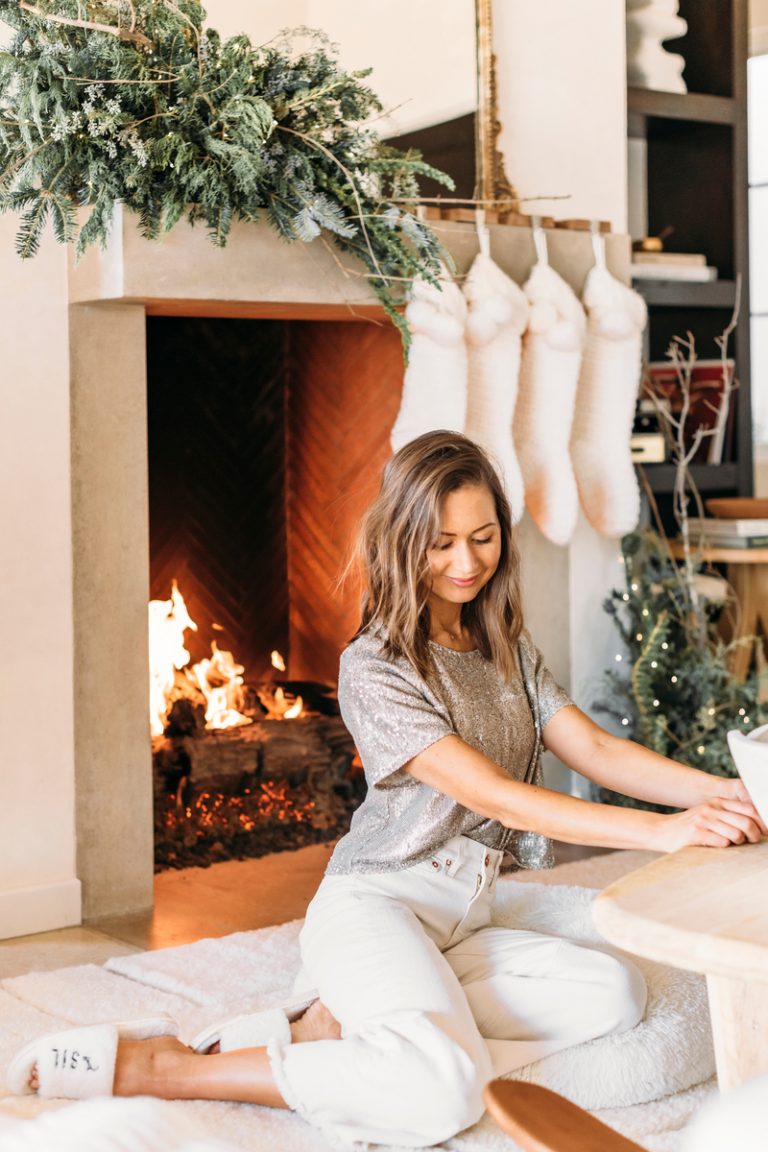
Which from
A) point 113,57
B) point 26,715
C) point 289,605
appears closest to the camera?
point 113,57

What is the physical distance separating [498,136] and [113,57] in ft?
4.16

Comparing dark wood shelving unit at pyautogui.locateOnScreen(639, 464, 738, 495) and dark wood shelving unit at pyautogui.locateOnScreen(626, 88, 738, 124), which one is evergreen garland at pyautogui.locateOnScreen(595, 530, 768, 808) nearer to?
dark wood shelving unit at pyautogui.locateOnScreen(639, 464, 738, 495)

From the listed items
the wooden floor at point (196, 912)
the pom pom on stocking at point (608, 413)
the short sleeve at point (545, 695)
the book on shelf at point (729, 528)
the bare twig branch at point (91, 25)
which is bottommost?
the wooden floor at point (196, 912)

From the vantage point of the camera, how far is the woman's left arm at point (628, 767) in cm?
195

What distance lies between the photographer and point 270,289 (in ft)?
10.2

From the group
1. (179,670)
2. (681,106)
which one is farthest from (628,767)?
(681,106)

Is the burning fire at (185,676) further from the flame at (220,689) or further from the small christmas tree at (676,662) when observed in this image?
the small christmas tree at (676,662)

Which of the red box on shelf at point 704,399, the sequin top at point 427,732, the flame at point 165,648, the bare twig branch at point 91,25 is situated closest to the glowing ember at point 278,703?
the flame at point 165,648

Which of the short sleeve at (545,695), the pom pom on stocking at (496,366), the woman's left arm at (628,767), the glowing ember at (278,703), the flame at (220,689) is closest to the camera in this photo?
the woman's left arm at (628,767)

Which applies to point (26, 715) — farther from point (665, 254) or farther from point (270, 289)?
point (665, 254)

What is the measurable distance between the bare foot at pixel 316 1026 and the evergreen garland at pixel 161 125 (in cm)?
146

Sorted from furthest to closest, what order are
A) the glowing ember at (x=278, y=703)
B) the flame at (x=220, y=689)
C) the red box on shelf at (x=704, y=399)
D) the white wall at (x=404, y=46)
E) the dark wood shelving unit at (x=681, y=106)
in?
1. the red box on shelf at (x=704, y=399)
2. the dark wood shelving unit at (x=681, y=106)
3. the glowing ember at (x=278, y=703)
4. the flame at (x=220, y=689)
5. the white wall at (x=404, y=46)

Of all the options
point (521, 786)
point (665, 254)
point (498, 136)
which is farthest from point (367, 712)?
point (665, 254)

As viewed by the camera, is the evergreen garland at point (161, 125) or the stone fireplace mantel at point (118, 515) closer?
the evergreen garland at point (161, 125)
